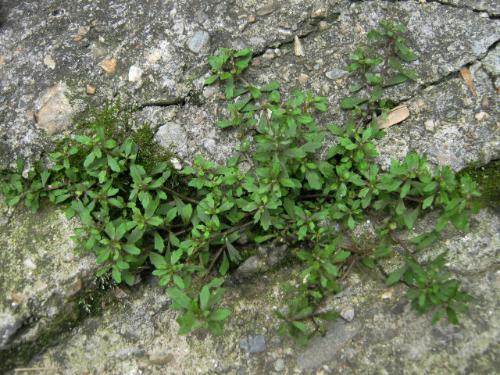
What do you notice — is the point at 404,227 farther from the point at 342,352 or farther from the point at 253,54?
the point at 253,54

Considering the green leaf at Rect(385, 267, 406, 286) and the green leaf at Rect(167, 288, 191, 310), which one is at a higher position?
the green leaf at Rect(167, 288, 191, 310)

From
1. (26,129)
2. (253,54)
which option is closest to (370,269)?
(253,54)

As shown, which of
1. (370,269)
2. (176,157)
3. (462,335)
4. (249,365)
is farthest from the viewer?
(176,157)

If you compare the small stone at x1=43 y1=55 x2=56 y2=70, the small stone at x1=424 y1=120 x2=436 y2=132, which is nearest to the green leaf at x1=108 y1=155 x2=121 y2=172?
the small stone at x1=43 y1=55 x2=56 y2=70

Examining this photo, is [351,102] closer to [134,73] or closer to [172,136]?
[172,136]

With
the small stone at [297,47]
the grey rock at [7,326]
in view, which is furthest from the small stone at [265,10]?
the grey rock at [7,326]

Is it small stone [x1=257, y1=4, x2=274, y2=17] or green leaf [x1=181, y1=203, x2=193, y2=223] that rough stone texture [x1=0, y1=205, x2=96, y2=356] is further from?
small stone [x1=257, y1=4, x2=274, y2=17]
